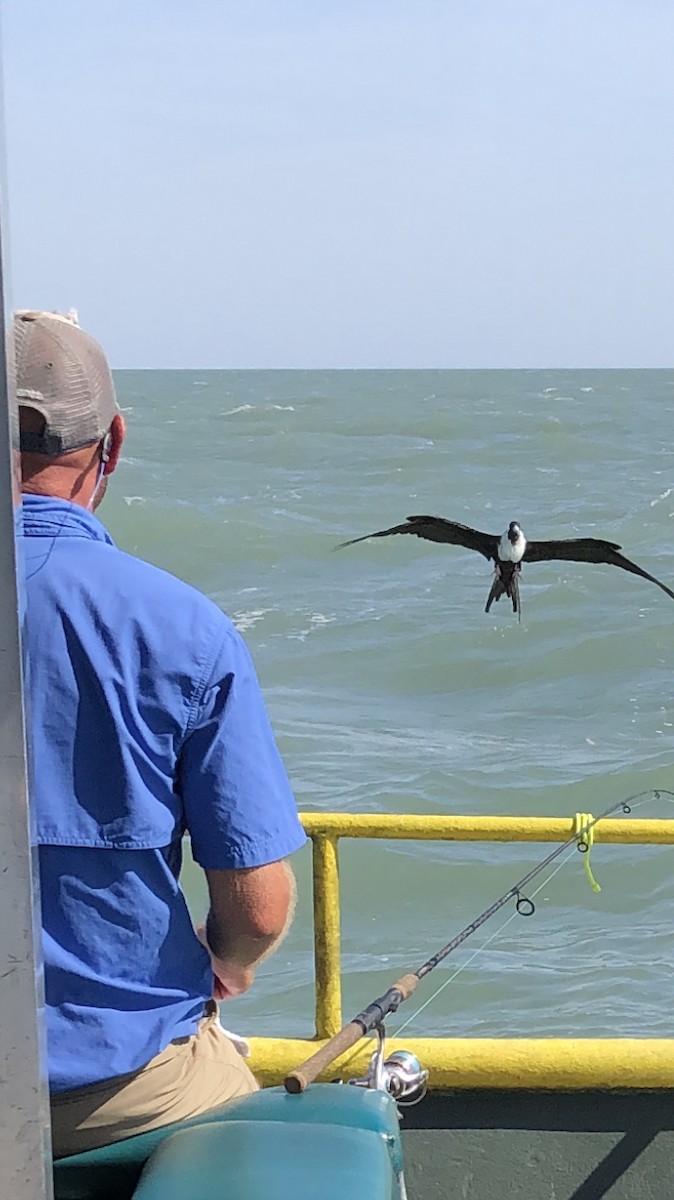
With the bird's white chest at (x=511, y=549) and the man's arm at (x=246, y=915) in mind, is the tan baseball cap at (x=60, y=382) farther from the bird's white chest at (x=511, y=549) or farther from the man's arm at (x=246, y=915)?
the bird's white chest at (x=511, y=549)

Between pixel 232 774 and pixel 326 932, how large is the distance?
4.27ft

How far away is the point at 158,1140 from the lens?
1921 mm

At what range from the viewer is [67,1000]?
1819 mm

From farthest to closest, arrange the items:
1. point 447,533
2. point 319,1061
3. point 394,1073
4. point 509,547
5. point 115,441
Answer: point 509,547
point 447,533
point 394,1073
point 319,1061
point 115,441

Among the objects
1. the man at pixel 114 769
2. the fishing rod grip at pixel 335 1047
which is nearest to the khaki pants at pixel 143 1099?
the man at pixel 114 769

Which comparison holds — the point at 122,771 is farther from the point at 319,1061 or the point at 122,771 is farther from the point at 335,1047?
the point at 335,1047

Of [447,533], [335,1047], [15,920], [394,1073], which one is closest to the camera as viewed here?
[15,920]

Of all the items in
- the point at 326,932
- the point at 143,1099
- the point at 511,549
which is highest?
the point at 511,549

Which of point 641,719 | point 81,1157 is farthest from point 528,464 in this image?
point 81,1157

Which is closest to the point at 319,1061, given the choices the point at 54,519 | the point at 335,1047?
the point at 335,1047

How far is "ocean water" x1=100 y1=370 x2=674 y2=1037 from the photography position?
8320 millimetres

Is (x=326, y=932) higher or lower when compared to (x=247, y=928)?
lower

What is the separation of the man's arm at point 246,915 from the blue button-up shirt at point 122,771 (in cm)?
4

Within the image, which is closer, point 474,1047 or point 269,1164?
point 269,1164
